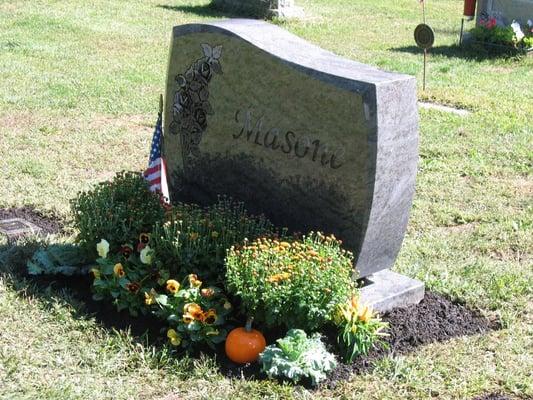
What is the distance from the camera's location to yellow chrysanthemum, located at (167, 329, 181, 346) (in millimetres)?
4848

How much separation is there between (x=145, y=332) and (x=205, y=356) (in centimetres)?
40

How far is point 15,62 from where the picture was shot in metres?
12.2

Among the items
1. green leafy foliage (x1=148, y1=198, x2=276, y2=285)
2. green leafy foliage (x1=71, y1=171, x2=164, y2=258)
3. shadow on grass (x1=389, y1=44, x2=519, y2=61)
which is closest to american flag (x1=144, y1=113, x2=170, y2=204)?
green leafy foliage (x1=71, y1=171, x2=164, y2=258)

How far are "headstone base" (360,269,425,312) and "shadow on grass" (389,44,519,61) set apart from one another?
8963 mm

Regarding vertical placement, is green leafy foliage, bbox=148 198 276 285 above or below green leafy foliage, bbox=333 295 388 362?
above

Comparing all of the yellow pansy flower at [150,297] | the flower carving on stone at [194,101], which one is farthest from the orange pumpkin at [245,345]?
the flower carving on stone at [194,101]

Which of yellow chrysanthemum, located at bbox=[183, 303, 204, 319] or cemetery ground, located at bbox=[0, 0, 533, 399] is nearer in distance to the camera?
cemetery ground, located at bbox=[0, 0, 533, 399]

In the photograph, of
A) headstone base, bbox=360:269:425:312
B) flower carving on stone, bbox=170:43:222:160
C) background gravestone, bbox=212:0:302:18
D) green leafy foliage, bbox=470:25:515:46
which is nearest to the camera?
headstone base, bbox=360:269:425:312

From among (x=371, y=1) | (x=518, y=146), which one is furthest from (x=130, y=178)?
(x=371, y=1)

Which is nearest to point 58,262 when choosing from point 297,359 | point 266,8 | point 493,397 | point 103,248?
point 103,248

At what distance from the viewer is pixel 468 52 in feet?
47.3

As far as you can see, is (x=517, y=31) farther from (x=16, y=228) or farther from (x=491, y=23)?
(x=16, y=228)

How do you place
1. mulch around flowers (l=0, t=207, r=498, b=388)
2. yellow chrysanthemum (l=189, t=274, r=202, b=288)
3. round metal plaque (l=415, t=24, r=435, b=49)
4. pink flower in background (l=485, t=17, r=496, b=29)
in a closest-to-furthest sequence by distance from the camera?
mulch around flowers (l=0, t=207, r=498, b=388)
yellow chrysanthemum (l=189, t=274, r=202, b=288)
round metal plaque (l=415, t=24, r=435, b=49)
pink flower in background (l=485, t=17, r=496, b=29)

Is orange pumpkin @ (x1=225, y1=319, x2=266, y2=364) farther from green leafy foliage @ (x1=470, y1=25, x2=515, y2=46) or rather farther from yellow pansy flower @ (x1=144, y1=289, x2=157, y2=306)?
green leafy foliage @ (x1=470, y1=25, x2=515, y2=46)
